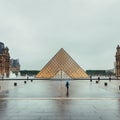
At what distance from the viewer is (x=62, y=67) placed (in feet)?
323

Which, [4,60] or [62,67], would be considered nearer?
[62,67]

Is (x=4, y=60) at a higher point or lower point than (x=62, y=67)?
higher

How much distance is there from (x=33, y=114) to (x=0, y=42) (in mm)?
148920

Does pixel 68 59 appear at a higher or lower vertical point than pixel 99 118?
higher

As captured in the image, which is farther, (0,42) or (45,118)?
(0,42)

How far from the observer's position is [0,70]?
152 meters

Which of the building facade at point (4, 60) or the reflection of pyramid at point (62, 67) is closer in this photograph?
the reflection of pyramid at point (62, 67)

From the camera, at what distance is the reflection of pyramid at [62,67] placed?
97.9 metres

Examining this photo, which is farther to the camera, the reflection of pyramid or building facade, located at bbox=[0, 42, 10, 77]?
building facade, located at bbox=[0, 42, 10, 77]

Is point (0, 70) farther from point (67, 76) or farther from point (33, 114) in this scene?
point (33, 114)

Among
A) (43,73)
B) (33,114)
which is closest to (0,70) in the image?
(43,73)

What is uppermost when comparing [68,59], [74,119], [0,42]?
[0,42]

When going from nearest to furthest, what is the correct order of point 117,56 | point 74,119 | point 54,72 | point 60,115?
point 74,119 → point 60,115 → point 54,72 → point 117,56

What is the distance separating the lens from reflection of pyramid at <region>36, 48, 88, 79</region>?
321ft
